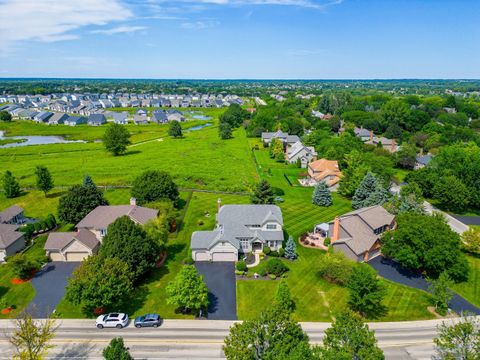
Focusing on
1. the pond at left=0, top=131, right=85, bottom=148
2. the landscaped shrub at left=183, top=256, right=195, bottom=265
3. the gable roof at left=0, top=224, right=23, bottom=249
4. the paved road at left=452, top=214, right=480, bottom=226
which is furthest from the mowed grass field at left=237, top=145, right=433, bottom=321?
the pond at left=0, top=131, right=85, bottom=148

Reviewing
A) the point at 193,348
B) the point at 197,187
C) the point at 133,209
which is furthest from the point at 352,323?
the point at 197,187

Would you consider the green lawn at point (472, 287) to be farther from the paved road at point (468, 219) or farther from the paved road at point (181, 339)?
the paved road at point (468, 219)

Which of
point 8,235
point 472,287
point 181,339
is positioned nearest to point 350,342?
point 181,339

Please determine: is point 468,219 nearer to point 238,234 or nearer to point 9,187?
point 238,234

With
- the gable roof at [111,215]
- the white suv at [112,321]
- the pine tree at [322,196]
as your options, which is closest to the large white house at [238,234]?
the gable roof at [111,215]

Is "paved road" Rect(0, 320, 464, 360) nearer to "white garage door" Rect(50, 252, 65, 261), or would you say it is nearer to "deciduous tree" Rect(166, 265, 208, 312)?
"deciduous tree" Rect(166, 265, 208, 312)
